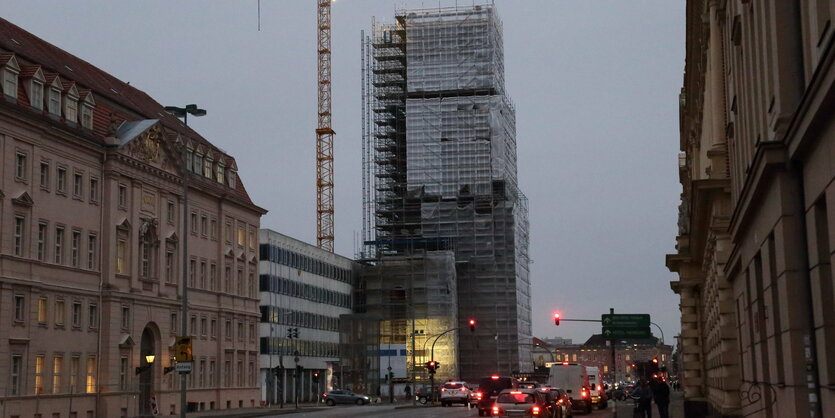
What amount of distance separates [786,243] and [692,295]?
35.1 metres

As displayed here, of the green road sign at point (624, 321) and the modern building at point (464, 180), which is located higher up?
the modern building at point (464, 180)

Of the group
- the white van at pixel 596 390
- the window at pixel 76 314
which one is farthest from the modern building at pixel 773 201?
the white van at pixel 596 390

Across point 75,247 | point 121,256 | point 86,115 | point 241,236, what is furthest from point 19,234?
point 241,236

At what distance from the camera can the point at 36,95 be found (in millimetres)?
52062

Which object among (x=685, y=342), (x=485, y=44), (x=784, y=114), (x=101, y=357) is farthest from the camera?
(x=485, y=44)

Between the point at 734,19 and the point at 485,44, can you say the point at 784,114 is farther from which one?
the point at 485,44

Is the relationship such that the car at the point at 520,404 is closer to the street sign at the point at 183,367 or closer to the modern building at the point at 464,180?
the street sign at the point at 183,367

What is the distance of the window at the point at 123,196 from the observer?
193 ft

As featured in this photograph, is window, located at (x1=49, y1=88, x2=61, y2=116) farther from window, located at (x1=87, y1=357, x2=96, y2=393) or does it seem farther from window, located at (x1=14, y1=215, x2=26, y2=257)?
window, located at (x1=87, y1=357, x2=96, y2=393)

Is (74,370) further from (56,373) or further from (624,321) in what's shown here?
(624,321)

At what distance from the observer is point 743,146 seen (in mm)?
23844

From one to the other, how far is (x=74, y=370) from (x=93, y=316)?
10.3 ft

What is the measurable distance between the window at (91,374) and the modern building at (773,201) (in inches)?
1299

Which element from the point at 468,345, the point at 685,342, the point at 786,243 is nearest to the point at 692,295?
the point at 685,342
